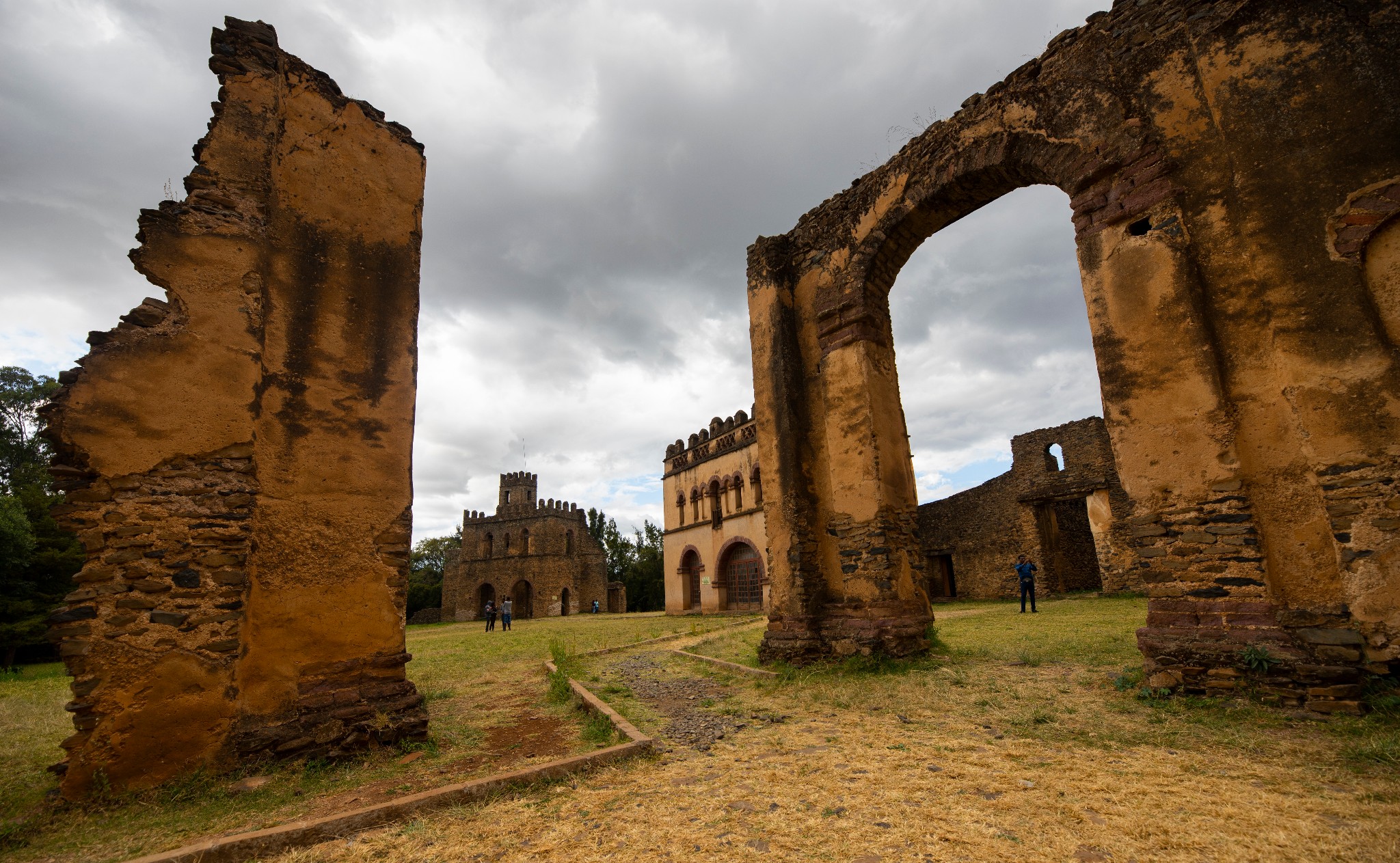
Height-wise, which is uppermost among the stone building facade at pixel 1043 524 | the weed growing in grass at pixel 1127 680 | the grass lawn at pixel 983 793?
the stone building facade at pixel 1043 524

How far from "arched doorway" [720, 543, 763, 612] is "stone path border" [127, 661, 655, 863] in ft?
67.7

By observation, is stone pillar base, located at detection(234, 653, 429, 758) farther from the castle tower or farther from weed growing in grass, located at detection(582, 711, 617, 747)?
the castle tower

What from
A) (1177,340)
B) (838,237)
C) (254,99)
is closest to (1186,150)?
(1177,340)

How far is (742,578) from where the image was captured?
25.5 metres

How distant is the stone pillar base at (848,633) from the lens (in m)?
7.70

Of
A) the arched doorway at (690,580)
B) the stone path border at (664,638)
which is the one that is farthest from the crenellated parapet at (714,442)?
the stone path border at (664,638)

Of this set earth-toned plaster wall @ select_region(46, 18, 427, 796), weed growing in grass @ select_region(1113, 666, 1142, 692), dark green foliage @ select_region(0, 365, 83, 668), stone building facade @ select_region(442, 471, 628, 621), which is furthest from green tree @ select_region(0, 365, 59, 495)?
weed growing in grass @ select_region(1113, 666, 1142, 692)

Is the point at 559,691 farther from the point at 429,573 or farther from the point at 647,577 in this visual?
the point at 429,573

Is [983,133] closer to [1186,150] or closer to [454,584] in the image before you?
[1186,150]

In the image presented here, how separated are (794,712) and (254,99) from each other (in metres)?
7.57

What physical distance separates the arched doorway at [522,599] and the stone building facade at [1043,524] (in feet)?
91.0

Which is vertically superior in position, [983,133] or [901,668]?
[983,133]

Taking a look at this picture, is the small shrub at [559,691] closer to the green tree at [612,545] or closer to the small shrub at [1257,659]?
the small shrub at [1257,659]

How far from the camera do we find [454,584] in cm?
4181
